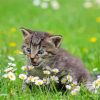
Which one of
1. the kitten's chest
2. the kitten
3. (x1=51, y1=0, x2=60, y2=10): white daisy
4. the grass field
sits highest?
(x1=51, y1=0, x2=60, y2=10): white daisy

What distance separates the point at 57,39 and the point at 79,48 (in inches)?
171

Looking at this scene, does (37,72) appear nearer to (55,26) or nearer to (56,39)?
(56,39)

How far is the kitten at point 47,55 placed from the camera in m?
8.55

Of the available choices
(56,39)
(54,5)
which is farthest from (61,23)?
(56,39)

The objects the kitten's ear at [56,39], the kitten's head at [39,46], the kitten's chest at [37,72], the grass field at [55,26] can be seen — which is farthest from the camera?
the grass field at [55,26]

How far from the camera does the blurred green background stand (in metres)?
12.8

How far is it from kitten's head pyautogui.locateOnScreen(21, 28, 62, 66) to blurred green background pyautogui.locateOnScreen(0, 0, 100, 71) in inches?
90.2

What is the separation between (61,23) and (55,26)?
46 centimetres

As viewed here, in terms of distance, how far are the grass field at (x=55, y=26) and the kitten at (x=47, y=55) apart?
449mm

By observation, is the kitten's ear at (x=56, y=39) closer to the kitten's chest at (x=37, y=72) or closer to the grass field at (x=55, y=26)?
the kitten's chest at (x=37, y=72)

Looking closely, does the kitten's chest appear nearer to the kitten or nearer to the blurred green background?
the kitten

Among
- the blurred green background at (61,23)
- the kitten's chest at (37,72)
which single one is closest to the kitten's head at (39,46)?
the kitten's chest at (37,72)

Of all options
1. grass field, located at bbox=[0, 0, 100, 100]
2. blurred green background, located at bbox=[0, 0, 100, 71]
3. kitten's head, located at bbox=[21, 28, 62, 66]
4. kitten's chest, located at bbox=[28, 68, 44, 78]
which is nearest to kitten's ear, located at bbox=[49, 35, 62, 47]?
kitten's head, located at bbox=[21, 28, 62, 66]

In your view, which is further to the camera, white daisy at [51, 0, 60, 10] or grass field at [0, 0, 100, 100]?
white daisy at [51, 0, 60, 10]
